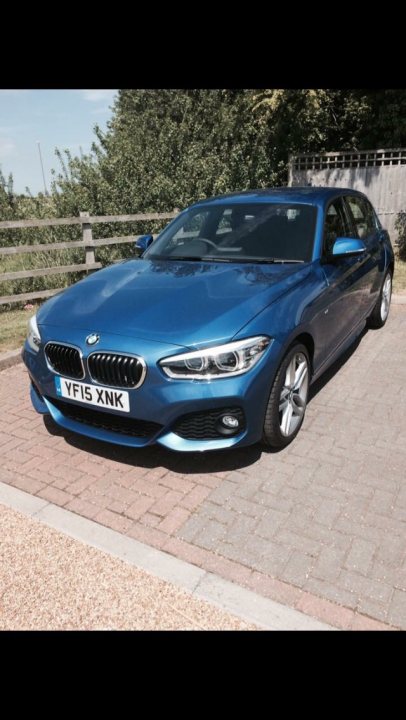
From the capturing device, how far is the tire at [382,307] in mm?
5781

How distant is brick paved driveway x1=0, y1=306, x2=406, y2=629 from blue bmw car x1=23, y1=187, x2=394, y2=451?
29 cm

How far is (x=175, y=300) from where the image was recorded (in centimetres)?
308

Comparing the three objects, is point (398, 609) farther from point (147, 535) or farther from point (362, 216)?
point (362, 216)

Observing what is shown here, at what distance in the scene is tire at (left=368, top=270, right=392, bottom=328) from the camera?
5781mm

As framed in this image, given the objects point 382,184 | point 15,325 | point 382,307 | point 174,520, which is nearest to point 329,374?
point 382,307

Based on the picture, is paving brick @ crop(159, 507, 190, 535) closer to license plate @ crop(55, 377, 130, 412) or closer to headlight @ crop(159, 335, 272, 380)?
license plate @ crop(55, 377, 130, 412)

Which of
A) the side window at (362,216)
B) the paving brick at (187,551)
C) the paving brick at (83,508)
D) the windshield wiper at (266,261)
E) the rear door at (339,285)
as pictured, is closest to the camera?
the paving brick at (187,551)

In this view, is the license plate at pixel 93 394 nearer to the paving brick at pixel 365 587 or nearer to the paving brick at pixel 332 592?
the paving brick at pixel 332 592

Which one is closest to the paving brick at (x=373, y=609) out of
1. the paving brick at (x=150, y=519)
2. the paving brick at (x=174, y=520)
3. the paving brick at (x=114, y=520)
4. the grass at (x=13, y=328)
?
the paving brick at (x=174, y=520)

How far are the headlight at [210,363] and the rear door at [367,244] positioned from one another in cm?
230

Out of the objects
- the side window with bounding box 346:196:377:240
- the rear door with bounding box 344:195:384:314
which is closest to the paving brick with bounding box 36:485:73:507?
the rear door with bounding box 344:195:384:314
